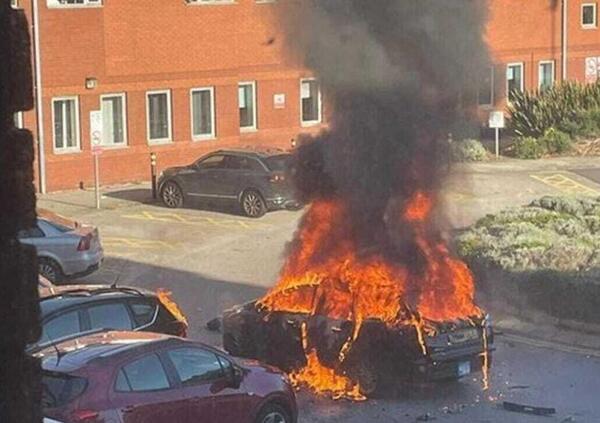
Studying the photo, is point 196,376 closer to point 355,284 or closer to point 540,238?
point 355,284

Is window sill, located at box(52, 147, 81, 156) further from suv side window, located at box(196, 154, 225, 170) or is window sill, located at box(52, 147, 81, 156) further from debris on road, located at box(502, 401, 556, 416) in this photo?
debris on road, located at box(502, 401, 556, 416)

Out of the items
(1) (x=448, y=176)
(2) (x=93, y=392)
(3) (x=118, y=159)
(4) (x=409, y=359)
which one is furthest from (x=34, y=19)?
(2) (x=93, y=392)

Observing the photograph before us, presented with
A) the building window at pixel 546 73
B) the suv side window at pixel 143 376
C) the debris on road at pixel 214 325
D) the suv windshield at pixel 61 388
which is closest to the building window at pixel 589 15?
the building window at pixel 546 73

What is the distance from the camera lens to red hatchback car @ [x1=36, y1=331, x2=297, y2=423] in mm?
10039

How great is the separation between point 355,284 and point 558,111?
25.7 m

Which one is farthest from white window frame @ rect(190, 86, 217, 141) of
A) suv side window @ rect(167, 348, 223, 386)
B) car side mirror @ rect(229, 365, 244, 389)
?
suv side window @ rect(167, 348, 223, 386)

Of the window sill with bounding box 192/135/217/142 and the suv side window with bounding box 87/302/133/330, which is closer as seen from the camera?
the suv side window with bounding box 87/302/133/330

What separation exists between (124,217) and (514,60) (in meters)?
18.8

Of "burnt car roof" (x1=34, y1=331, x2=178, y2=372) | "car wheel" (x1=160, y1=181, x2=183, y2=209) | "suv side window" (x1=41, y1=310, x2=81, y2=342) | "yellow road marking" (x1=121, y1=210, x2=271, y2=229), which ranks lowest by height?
"yellow road marking" (x1=121, y1=210, x2=271, y2=229)

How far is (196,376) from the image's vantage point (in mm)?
10922

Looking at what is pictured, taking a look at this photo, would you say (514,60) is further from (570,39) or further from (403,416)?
(403,416)

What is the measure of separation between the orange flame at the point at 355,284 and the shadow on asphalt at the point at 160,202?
11.5m

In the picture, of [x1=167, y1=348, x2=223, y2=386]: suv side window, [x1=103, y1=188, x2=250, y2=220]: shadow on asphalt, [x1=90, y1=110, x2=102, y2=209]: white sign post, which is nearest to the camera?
[x1=167, y1=348, x2=223, y2=386]: suv side window

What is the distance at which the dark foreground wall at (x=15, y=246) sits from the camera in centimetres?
339
